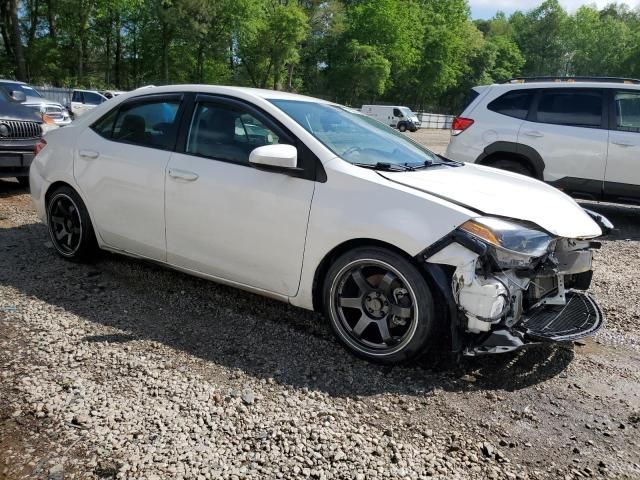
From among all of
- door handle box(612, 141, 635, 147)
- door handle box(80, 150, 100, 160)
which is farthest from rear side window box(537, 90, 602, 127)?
door handle box(80, 150, 100, 160)

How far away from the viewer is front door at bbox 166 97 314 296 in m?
3.44

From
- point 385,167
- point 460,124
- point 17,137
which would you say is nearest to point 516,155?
point 460,124

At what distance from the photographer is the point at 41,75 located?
142 feet

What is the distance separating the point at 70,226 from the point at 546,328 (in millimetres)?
4022

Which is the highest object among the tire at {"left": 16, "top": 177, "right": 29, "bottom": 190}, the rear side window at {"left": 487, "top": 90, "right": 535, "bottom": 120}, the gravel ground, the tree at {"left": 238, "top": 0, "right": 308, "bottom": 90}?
the tree at {"left": 238, "top": 0, "right": 308, "bottom": 90}

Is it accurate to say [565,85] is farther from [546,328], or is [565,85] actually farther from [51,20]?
[51,20]

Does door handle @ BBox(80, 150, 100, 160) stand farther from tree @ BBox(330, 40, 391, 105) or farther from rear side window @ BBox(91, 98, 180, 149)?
tree @ BBox(330, 40, 391, 105)

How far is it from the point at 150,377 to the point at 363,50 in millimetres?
65415

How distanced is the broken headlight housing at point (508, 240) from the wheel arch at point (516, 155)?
4.86 m

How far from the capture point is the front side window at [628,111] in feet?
23.4

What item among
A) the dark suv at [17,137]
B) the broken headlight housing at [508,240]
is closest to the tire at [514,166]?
the broken headlight housing at [508,240]

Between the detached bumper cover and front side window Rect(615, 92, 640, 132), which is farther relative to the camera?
front side window Rect(615, 92, 640, 132)

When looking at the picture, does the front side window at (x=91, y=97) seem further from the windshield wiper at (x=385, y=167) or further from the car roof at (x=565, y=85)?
the windshield wiper at (x=385, y=167)

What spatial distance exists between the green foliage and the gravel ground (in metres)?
41.0
